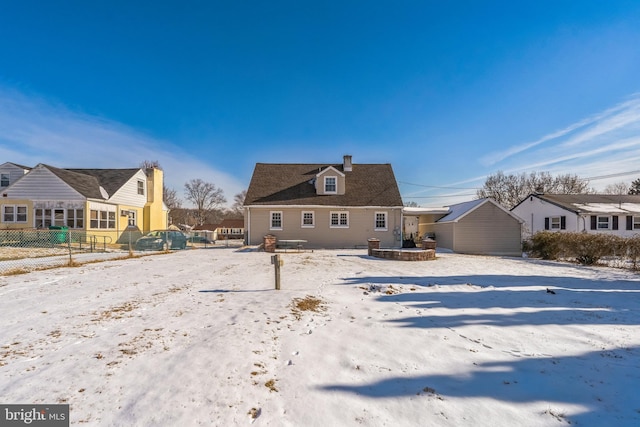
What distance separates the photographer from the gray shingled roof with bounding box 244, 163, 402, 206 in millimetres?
20859

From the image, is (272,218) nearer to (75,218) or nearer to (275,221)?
(275,221)

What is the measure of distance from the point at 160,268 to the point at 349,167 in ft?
54.6

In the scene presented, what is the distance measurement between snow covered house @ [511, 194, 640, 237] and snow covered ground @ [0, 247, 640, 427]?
69.3ft

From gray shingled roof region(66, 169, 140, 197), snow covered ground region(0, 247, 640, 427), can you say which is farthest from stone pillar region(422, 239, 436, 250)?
gray shingled roof region(66, 169, 140, 197)

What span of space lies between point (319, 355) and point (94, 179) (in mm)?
26492

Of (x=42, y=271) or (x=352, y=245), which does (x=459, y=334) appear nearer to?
(x=42, y=271)

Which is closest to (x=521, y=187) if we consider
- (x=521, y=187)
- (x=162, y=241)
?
(x=521, y=187)

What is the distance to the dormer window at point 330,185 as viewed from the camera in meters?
21.6

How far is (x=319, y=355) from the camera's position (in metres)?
3.93

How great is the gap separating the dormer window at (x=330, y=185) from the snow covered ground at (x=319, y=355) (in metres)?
14.4

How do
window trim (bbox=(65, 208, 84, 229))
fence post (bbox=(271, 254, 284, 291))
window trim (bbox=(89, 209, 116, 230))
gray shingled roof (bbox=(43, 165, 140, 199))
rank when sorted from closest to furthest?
fence post (bbox=(271, 254, 284, 291)) < window trim (bbox=(65, 208, 84, 229)) < gray shingled roof (bbox=(43, 165, 140, 199)) < window trim (bbox=(89, 209, 116, 230))

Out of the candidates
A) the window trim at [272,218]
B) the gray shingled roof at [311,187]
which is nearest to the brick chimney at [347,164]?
the gray shingled roof at [311,187]

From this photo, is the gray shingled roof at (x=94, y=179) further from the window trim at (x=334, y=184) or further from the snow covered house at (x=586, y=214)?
the snow covered house at (x=586, y=214)

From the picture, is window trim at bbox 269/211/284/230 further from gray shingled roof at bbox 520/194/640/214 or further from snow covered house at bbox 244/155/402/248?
gray shingled roof at bbox 520/194/640/214
